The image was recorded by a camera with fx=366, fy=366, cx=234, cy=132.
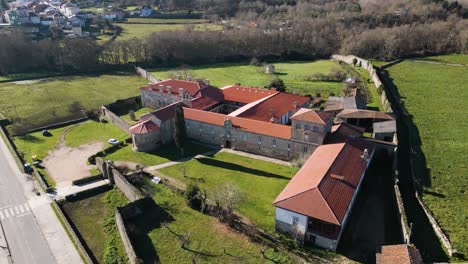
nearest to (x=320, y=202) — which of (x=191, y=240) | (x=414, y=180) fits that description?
(x=191, y=240)

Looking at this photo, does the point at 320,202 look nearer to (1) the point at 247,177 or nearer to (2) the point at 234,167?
(1) the point at 247,177

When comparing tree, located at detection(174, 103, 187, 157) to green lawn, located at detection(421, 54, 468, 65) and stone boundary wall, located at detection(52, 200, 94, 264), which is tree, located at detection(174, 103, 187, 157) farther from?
green lawn, located at detection(421, 54, 468, 65)

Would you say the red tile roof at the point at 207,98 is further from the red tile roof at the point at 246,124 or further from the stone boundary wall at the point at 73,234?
the stone boundary wall at the point at 73,234

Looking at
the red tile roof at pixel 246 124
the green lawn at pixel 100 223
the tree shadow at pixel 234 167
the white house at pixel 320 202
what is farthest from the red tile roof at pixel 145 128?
the white house at pixel 320 202

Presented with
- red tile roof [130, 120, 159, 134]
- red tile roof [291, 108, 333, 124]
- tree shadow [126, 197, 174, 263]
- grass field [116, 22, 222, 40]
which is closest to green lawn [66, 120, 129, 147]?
red tile roof [130, 120, 159, 134]

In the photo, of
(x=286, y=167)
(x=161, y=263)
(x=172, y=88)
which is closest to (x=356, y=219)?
(x=286, y=167)
